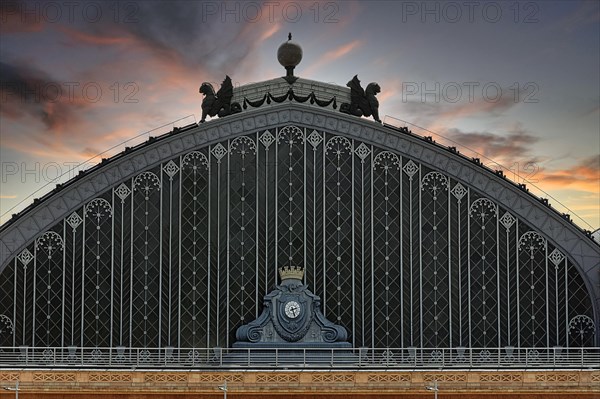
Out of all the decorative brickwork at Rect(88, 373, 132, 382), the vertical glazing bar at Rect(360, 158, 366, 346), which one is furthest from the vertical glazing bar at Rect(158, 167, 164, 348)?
the vertical glazing bar at Rect(360, 158, 366, 346)

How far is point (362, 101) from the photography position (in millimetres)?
57750

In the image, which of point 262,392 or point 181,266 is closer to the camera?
point 262,392

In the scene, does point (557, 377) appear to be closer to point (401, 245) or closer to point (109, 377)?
point (401, 245)

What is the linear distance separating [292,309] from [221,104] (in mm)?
13526

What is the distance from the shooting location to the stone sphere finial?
2382 inches

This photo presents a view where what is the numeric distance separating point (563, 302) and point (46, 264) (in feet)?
98.4

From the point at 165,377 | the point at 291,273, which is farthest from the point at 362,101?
the point at 165,377

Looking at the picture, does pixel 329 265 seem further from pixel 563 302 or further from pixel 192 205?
pixel 563 302

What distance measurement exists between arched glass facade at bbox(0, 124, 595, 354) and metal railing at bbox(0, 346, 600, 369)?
571 mm

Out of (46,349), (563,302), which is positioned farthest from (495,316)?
(46,349)

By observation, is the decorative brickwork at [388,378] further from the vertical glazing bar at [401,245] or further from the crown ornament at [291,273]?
the crown ornament at [291,273]

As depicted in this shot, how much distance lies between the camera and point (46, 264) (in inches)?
2141

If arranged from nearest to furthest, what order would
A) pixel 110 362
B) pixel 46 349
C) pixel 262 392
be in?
pixel 262 392 → pixel 110 362 → pixel 46 349

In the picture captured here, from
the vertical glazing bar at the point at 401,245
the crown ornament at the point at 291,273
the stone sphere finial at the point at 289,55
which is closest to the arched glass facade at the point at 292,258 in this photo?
the vertical glazing bar at the point at 401,245
